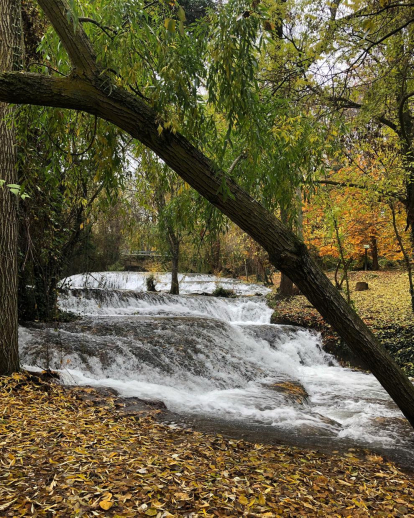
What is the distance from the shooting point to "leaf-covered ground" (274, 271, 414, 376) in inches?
334

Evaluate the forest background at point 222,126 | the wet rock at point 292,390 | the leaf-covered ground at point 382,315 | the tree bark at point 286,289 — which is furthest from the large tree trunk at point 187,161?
the tree bark at point 286,289

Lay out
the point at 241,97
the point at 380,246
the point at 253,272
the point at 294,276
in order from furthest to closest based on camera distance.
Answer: the point at 253,272 → the point at 380,246 → the point at 294,276 → the point at 241,97

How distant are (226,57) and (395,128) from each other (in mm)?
7433

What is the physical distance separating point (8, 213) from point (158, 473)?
10.8 feet

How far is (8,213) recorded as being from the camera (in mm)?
4367

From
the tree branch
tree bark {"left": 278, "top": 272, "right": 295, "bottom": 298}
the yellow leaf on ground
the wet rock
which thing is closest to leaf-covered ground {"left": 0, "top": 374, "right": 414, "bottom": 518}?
the yellow leaf on ground

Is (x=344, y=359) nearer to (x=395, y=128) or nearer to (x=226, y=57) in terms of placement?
(x=395, y=128)

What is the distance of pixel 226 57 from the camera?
8.22 ft

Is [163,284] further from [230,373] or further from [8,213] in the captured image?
[8,213]

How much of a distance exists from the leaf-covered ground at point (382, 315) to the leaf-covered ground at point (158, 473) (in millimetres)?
5321

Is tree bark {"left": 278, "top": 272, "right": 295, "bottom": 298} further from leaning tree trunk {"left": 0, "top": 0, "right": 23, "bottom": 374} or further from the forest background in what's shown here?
leaning tree trunk {"left": 0, "top": 0, "right": 23, "bottom": 374}

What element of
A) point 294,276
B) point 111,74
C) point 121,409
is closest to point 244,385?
point 121,409

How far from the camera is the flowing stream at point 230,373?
5.03 metres

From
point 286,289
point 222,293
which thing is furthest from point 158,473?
point 222,293
